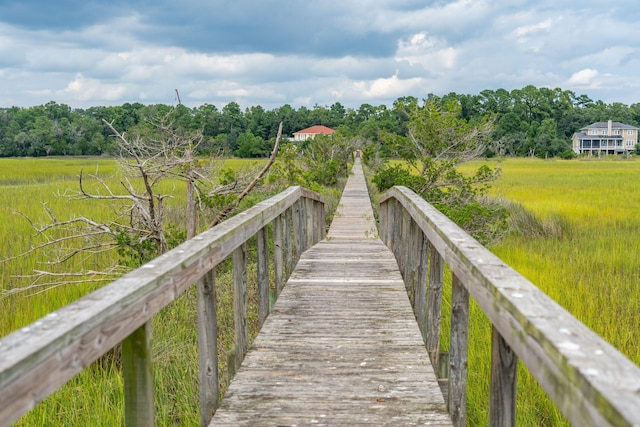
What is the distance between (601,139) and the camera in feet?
272

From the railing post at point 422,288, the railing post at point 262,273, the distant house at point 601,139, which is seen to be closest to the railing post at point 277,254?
the railing post at point 262,273

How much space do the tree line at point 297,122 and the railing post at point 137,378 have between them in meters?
45.7

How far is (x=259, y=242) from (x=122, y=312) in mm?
2195

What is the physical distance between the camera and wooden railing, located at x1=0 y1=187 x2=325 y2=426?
3.74 feet

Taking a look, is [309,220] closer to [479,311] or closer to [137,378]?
[479,311]

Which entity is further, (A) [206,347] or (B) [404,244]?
(B) [404,244]

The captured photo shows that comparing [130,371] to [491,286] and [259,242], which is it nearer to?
[491,286]

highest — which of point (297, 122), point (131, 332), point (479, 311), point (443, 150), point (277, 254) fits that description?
point (297, 122)

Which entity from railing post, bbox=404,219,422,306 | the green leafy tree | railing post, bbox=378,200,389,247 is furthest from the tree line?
railing post, bbox=404,219,422,306

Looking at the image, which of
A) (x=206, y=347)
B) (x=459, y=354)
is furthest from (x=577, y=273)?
(x=206, y=347)

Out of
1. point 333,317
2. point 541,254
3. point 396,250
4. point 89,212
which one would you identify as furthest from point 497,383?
point 89,212

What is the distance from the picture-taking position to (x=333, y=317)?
4172 mm

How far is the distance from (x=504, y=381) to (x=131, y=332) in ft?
3.80

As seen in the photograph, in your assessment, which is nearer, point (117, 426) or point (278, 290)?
point (117, 426)
